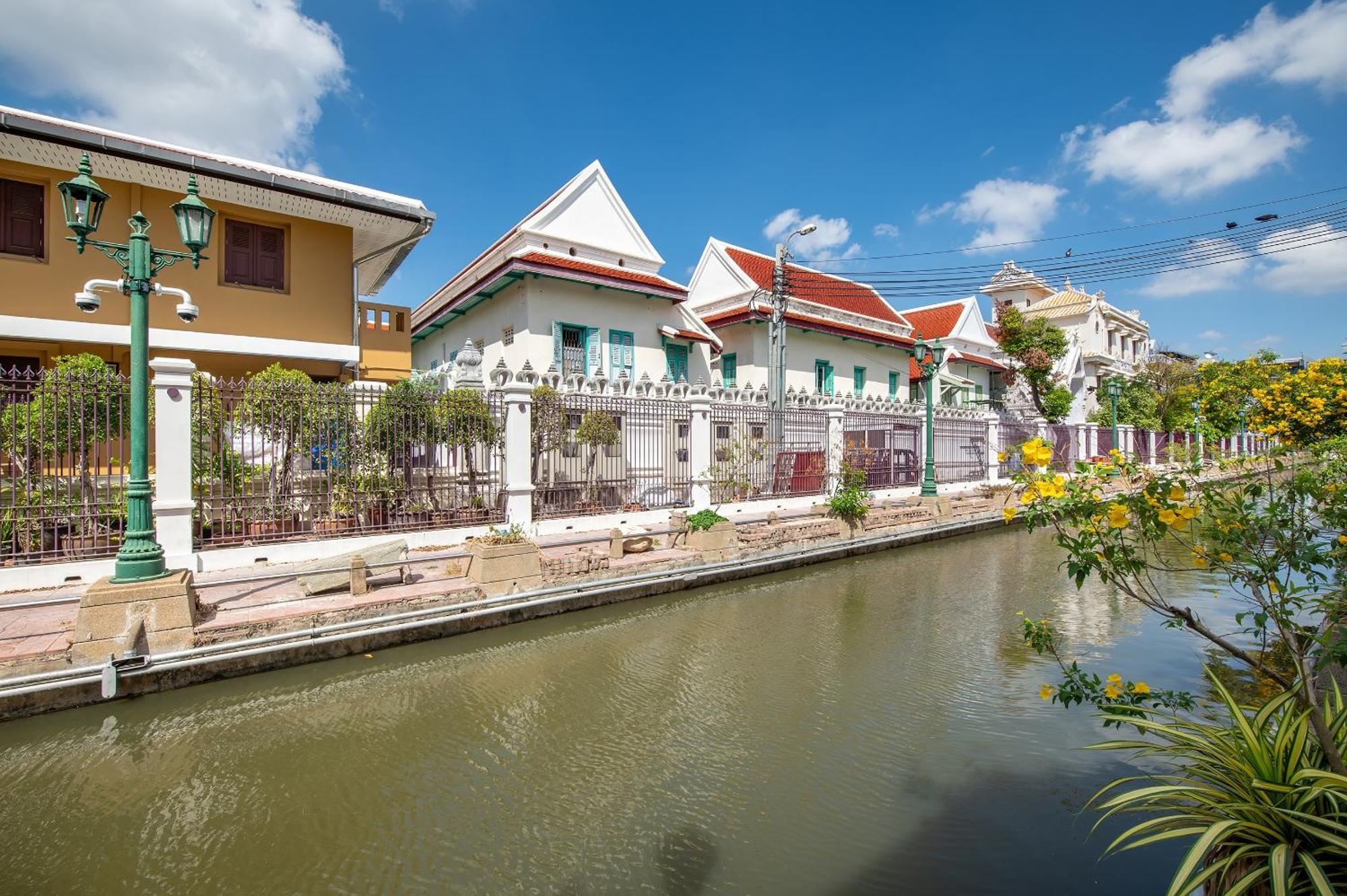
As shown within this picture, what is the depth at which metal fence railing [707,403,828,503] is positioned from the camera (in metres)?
14.6

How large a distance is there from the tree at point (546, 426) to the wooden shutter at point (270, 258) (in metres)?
6.39

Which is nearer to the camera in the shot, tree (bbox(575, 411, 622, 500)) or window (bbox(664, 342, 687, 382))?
tree (bbox(575, 411, 622, 500))

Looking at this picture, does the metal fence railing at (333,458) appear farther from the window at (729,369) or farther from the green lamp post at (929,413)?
the window at (729,369)

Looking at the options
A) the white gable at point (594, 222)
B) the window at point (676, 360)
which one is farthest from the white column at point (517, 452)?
the window at point (676, 360)

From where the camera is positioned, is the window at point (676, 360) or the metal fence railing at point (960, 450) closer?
the window at point (676, 360)

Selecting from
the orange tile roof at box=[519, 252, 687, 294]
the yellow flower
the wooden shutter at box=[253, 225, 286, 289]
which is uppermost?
the orange tile roof at box=[519, 252, 687, 294]

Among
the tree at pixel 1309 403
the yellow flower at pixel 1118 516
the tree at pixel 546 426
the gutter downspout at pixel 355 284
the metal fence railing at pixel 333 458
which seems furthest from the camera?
the gutter downspout at pixel 355 284

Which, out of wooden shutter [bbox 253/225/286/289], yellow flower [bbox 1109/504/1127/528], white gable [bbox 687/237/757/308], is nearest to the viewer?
yellow flower [bbox 1109/504/1127/528]

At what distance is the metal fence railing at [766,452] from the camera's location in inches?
574

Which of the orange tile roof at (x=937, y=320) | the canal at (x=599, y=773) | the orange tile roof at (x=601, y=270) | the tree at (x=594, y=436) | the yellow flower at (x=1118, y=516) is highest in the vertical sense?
the orange tile roof at (x=937, y=320)

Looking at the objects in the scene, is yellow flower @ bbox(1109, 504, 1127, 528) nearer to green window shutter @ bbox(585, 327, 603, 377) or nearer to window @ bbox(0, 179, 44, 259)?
green window shutter @ bbox(585, 327, 603, 377)

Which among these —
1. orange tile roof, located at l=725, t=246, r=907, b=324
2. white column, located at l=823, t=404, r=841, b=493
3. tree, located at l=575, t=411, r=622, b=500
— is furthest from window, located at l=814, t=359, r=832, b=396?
tree, located at l=575, t=411, r=622, b=500

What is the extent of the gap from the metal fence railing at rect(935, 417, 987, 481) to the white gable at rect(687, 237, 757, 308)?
8397 millimetres

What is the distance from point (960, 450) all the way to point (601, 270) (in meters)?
13.6
